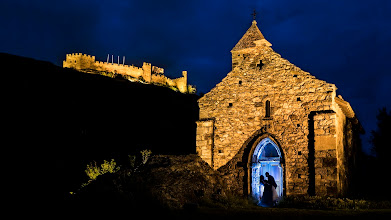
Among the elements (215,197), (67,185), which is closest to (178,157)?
(215,197)

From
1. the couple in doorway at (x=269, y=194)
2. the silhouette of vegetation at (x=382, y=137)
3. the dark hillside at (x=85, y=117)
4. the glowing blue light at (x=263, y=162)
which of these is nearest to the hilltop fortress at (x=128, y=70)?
the dark hillside at (x=85, y=117)

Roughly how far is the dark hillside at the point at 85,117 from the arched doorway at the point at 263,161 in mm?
13824

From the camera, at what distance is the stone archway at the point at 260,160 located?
15547mm

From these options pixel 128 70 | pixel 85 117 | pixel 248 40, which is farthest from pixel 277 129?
pixel 128 70

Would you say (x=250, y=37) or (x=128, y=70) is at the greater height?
(x=128, y=70)

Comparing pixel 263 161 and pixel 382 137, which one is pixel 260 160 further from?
pixel 382 137

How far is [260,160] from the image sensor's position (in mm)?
16328

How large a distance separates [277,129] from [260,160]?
1.73 meters

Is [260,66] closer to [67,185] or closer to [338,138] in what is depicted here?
[338,138]

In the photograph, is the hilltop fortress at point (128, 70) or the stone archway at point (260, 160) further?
the hilltop fortress at point (128, 70)

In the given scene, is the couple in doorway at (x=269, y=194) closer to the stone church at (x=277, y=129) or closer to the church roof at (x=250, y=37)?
the stone church at (x=277, y=129)

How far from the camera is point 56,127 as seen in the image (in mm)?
33219

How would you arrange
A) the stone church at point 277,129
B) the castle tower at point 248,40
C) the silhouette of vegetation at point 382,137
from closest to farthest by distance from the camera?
the stone church at point 277,129 < the castle tower at point 248,40 < the silhouette of vegetation at point 382,137

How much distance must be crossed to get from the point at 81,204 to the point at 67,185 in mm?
14016
